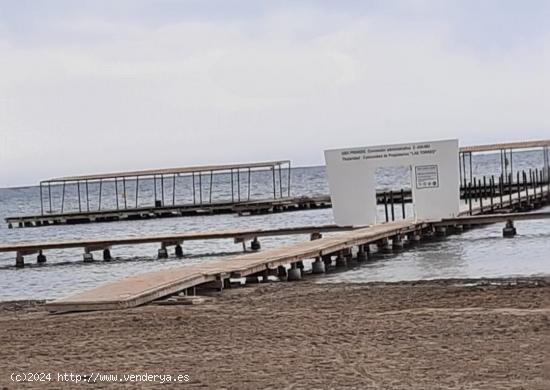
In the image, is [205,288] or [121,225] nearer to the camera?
[205,288]

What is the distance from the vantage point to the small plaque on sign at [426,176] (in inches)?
1171

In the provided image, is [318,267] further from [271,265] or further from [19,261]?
[19,261]

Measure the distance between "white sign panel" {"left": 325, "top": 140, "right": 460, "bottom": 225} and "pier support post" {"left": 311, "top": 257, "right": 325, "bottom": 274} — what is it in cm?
806

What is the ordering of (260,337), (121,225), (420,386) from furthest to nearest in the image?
1. (121,225)
2. (260,337)
3. (420,386)

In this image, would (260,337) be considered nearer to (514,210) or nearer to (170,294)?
(170,294)

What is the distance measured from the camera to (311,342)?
10.3 metres

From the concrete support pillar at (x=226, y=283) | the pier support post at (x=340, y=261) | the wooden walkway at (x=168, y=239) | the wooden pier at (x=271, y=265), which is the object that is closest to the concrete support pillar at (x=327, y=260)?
the wooden pier at (x=271, y=265)

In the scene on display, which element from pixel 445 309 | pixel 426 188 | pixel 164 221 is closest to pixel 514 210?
pixel 426 188

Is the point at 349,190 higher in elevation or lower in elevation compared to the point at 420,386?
higher

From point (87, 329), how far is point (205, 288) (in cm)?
537

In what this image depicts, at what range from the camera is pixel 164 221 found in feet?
186

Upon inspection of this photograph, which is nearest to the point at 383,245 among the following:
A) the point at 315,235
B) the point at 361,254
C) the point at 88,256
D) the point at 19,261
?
the point at 361,254

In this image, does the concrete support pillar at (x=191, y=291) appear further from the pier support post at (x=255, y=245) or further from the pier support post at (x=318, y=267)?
the pier support post at (x=255, y=245)

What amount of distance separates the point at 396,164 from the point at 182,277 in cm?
1440
